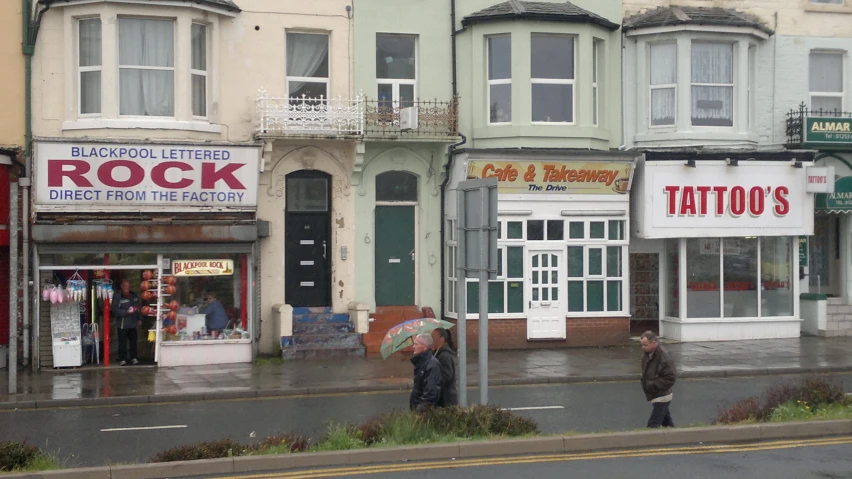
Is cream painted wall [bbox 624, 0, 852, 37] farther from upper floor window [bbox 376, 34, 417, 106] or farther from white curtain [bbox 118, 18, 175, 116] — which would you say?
white curtain [bbox 118, 18, 175, 116]

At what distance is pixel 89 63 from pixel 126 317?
5.26 m

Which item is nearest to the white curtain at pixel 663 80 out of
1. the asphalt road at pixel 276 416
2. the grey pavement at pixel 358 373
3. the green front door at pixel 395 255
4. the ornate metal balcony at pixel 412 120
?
the ornate metal balcony at pixel 412 120

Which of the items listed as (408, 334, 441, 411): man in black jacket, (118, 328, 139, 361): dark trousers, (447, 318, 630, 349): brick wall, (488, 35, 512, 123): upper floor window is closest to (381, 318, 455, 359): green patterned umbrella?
(408, 334, 441, 411): man in black jacket

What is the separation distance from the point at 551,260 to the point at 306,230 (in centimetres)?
559

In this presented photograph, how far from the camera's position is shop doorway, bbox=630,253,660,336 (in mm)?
25297

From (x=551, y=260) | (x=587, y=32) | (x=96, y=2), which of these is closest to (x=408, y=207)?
(x=551, y=260)

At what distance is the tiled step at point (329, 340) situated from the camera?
2156cm

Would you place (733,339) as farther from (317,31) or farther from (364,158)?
(317,31)

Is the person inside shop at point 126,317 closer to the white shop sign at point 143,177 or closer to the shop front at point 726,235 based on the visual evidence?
the white shop sign at point 143,177

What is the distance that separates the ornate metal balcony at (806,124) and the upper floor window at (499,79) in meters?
7.19

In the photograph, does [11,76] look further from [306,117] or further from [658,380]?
[658,380]

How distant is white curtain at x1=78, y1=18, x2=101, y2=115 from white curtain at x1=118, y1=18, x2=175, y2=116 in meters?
0.53

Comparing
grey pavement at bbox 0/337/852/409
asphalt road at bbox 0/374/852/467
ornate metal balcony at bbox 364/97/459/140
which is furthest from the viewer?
ornate metal balcony at bbox 364/97/459/140

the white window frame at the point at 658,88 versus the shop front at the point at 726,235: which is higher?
the white window frame at the point at 658,88
